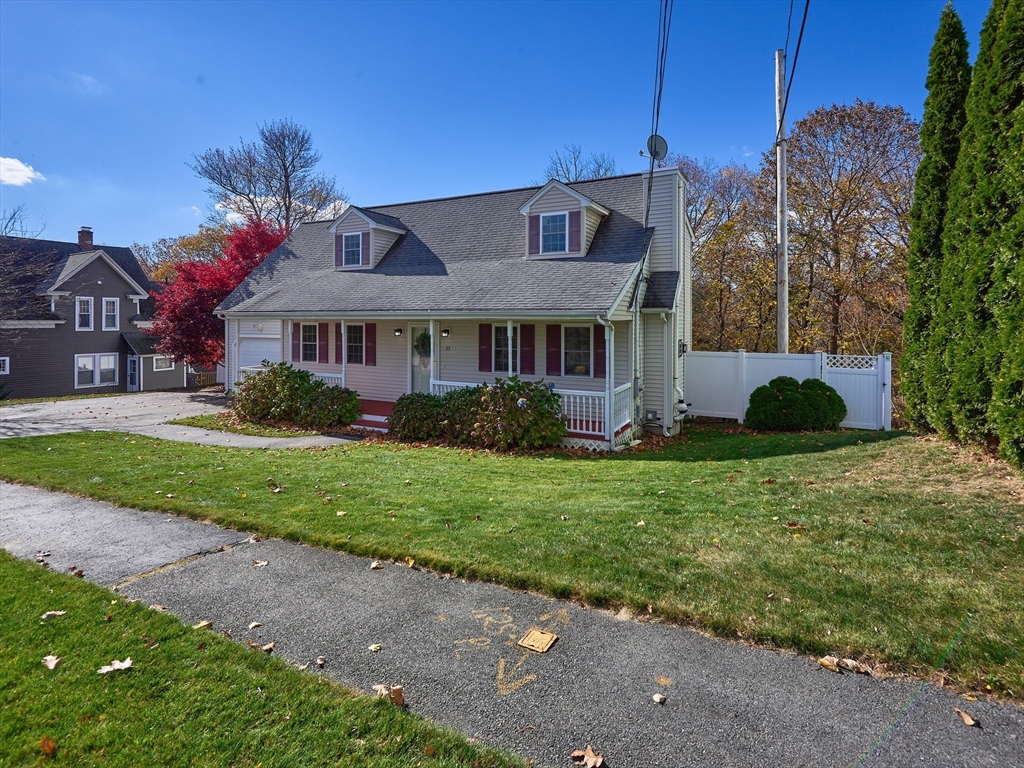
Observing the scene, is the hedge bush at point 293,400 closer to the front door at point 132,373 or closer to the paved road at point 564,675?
the paved road at point 564,675

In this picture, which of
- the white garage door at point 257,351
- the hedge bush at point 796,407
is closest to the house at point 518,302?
the white garage door at point 257,351

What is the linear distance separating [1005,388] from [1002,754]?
5.85 metres

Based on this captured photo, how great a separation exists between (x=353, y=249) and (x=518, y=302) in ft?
25.6

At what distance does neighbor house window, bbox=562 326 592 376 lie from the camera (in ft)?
44.0

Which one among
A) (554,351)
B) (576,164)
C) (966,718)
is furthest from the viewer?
(576,164)

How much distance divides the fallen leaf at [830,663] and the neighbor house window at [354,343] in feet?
49.4

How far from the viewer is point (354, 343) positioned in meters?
16.8

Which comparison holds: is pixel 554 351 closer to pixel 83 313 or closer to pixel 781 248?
pixel 781 248

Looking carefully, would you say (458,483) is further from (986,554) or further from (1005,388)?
(1005,388)

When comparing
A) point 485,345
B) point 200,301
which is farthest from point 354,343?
point 200,301

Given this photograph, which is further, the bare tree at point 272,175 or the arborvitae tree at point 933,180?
the bare tree at point 272,175

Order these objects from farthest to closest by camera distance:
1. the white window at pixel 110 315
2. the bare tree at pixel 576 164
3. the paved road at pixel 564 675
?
1. the bare tree at pixel 576 164
2. the white window at pixel 110 315
3. the paved road at pixel 564 675

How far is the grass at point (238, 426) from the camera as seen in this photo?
42.9 ft

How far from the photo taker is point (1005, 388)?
677 cm
